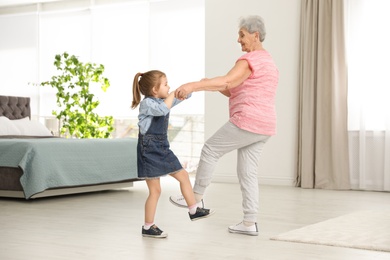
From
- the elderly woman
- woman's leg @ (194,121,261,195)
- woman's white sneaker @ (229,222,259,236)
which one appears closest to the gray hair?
the elderly woman

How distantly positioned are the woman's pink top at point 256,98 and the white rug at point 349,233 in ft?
2.14

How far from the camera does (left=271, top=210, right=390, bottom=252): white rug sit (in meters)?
3.70

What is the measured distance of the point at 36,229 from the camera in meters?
4.25

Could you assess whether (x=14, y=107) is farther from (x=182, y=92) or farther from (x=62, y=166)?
(x=182, y=92)

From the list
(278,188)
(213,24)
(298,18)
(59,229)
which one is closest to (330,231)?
(59,229)

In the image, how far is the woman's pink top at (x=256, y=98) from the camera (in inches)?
154

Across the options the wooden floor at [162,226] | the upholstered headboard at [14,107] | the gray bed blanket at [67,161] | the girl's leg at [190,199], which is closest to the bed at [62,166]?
the gray bed blanket at [67,161]

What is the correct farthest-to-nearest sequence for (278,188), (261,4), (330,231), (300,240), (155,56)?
(155,56), (261,4), (278,188), (330,231), (300,240)

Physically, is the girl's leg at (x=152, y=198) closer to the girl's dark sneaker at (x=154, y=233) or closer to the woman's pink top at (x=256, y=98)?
the girl's dark sneaker at (x=154, y=233)

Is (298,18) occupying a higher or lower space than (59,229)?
higher

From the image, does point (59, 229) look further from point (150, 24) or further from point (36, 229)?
point (150, 24)

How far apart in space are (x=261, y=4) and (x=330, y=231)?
14.9 ft

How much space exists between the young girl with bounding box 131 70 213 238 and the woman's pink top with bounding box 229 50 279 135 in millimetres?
375

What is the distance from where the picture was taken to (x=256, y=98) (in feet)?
12.9
